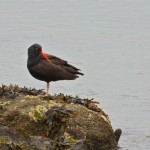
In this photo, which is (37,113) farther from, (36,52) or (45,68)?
(36,52)

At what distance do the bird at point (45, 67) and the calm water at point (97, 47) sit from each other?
1749 mm

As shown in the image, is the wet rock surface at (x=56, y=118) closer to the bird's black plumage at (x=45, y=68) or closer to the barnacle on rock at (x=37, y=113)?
the barnacle on rock at (x=37, y=113)

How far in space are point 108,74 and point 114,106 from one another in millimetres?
3250

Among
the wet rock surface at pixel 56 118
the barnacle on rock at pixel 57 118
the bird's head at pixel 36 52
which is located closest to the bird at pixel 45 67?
the bird's head at pixel 36 52

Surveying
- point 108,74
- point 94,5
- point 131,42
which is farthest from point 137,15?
point 108,74

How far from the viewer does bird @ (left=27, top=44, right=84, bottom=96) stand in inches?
528

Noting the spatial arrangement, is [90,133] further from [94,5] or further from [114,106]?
[94,5]

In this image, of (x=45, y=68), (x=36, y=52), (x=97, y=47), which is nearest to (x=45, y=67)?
(x=45, y=68)

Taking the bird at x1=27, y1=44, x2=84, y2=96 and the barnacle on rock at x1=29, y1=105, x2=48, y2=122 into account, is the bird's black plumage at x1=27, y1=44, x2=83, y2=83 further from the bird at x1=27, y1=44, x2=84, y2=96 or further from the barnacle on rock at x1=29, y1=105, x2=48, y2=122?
the barnacle on rock at x1=29, y1=105, x2=48, y2=122

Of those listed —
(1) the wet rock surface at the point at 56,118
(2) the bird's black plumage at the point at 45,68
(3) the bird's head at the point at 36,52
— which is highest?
(3) the bird's head at the point at 36,52

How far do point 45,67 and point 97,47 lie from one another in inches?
430

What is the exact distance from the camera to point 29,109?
445 inches

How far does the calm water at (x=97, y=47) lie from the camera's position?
16.9 metres

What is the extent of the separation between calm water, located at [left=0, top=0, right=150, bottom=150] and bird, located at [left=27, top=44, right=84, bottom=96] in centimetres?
175
